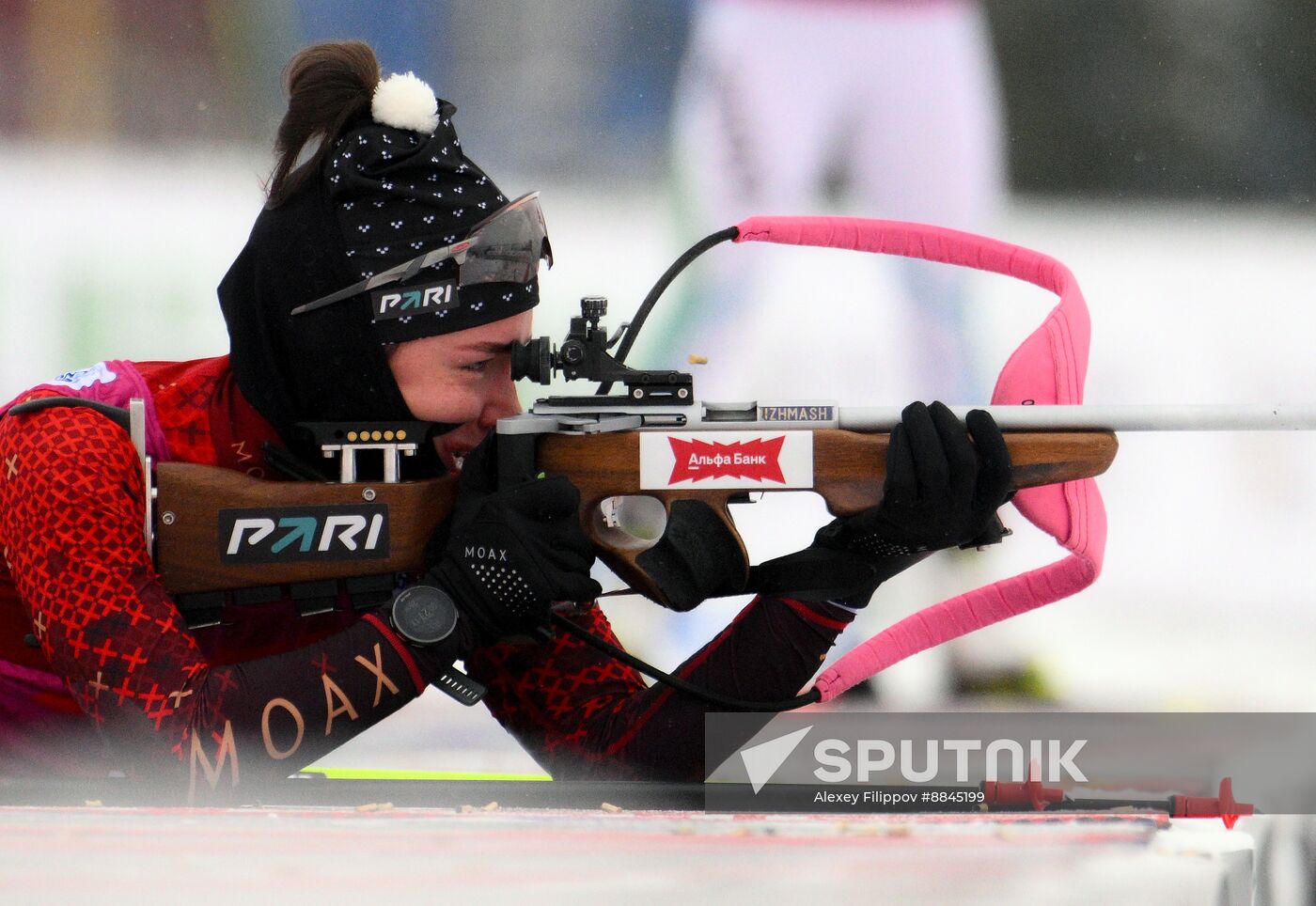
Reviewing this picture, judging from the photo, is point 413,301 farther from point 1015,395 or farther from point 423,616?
point 1015,395

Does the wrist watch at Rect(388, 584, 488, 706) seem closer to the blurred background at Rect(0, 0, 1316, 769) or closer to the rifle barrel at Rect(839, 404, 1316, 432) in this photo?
the rifle barrel at Rect(839, 404, 1316, 432)

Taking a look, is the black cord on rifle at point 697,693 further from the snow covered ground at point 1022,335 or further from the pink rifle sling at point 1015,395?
the snow covered ground at point 1022,335

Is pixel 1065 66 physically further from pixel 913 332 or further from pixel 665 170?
pixel 665 170

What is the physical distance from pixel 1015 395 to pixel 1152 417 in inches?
7.6

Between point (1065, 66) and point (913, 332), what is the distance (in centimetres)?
51

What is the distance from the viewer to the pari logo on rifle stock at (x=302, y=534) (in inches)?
46.3

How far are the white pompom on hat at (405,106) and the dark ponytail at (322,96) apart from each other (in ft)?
0.13

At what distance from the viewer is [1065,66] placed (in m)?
2.12

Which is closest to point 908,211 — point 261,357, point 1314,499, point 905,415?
point 1314,499

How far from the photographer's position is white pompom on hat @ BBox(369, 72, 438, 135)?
4.41ft

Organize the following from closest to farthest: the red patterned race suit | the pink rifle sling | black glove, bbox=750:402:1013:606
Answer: the red patterned race suit < black glove, bbox=750:402:1013:606 < the pink rifle sling

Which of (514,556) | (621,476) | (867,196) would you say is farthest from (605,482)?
(867,196)

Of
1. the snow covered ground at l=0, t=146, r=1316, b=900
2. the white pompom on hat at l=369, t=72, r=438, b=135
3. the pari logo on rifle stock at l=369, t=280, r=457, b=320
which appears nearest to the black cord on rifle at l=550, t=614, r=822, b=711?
the pari logo on rifle stock at l=369, t=280, r=457, b=320

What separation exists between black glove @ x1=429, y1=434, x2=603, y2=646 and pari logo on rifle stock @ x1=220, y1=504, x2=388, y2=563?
71mm
